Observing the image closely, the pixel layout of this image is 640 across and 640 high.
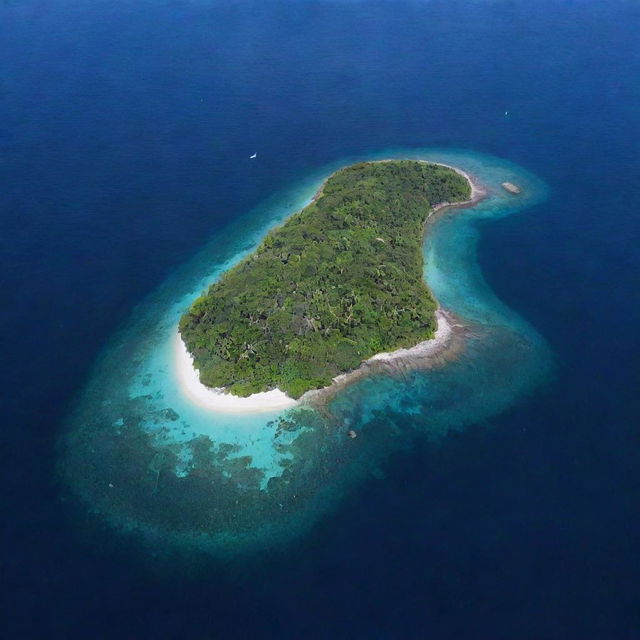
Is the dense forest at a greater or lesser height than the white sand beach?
greater

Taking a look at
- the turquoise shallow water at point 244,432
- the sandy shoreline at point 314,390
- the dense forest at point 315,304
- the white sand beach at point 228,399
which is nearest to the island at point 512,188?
the dense forest at point 315,304

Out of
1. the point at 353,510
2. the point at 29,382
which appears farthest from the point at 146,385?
the point at 353,510

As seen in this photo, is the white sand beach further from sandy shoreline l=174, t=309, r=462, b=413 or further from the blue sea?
the blue sea

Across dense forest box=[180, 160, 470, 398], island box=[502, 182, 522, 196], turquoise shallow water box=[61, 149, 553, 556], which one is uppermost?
island box=[502, 182, 522, 196]

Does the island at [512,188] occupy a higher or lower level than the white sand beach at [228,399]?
higher

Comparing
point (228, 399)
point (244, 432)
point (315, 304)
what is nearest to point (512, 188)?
point (315, 304)

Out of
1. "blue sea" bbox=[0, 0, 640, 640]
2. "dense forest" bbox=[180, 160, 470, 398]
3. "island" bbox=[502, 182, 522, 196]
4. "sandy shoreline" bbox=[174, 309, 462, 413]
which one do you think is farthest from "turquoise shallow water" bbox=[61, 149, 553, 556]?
"island" bbox=[502, 182, 522, 196]

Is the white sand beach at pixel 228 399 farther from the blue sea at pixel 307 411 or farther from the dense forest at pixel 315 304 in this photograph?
the blue sea at pixel 307 411
